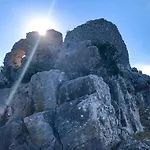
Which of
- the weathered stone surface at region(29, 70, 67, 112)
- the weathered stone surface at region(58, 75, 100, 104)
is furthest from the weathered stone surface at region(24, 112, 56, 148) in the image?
the weathered stone surface at region(58, 75, 100, 104)

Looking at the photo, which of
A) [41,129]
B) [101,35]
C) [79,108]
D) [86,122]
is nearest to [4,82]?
[101,35]

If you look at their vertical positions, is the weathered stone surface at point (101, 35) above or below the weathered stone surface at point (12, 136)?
above

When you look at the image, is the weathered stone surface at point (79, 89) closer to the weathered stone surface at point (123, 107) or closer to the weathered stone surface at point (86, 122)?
the weathered stone surface at point (86, 122)

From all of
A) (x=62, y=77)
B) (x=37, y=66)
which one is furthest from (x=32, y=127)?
(x=37, y=66)

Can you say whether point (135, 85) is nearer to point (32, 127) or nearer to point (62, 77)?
point (62, 77)

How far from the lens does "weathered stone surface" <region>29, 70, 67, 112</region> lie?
706 inches

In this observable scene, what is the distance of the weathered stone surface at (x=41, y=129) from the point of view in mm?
15141

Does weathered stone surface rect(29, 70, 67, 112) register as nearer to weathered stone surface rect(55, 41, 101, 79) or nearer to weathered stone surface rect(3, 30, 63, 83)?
weathered stone surface rect(55, 41, 101, 79)

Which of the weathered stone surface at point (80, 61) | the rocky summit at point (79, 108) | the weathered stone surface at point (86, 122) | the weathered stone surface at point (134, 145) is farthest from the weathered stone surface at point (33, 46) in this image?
the weathered stone surface at point (134, 145)

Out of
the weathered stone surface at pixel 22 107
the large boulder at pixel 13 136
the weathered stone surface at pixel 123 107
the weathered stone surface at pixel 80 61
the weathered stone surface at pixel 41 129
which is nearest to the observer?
the weathered stone surface at pixel 41 129

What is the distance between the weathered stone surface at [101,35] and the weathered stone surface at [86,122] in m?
12.0

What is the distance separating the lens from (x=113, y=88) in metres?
19.7

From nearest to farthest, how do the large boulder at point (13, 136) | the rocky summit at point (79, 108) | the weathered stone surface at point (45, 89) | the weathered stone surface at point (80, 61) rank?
the rocky summit at point (79, 108) < the large boulder at point (13, 136) < the weathered stone surface at point (45, 89) < the weathered stone surface at point (80, 61)

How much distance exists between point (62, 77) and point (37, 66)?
6838mm
